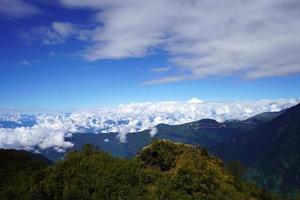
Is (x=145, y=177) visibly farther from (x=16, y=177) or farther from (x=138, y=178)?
(x=16, y=177)

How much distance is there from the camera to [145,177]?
125m

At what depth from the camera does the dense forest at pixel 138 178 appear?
11794 cm

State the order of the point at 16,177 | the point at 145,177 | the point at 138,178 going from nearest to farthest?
1. the point at 145,177
2. the point at 138,178
3. the point at 16,177

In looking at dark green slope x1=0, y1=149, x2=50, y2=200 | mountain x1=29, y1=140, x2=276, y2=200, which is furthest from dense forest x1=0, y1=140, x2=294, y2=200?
dark green slope x1=0, y1=149, x2=50, y2=200

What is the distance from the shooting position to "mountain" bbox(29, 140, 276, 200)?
386ft

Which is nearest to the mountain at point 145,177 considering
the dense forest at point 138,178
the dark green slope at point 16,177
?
the dense forest at point 138,178

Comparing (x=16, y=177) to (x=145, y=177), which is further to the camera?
(x=16, y=177)

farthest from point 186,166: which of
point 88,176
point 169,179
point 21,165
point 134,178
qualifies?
point 21,165

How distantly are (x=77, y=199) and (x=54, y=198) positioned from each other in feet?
36.7

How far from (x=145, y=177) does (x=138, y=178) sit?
7.94 ft

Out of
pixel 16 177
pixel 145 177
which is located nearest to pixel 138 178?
pixel 145 177

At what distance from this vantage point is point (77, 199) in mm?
117000

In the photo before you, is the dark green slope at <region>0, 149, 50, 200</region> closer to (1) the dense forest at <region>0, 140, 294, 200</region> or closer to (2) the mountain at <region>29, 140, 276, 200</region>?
(1) the dense forest at <region>0, 140, 294, 200</region>

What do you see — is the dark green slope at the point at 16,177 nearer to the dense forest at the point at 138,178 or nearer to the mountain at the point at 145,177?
the dense forest at the point at 138,178
